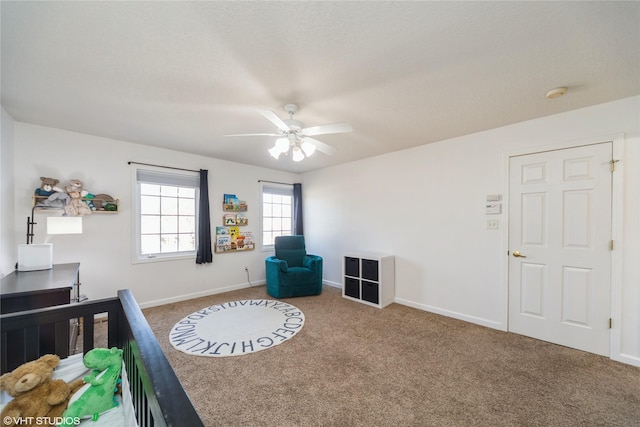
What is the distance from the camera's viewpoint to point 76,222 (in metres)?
2.63

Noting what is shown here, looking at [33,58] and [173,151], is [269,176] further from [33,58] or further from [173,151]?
[33,58]

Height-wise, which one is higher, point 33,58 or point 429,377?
point 33,58

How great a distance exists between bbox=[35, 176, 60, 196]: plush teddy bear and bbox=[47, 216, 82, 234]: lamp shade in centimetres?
43

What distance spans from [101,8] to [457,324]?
13.6ft

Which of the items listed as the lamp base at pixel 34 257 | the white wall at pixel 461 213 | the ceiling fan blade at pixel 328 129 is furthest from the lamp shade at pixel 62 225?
the white wall at pixel 461 213

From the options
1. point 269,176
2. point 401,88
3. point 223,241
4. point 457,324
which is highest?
point 401,88

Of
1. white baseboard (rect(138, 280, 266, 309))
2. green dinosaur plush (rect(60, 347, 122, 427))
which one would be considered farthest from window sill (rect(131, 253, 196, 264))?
green dinosaur plush (rect(60, 347, 122, 427))

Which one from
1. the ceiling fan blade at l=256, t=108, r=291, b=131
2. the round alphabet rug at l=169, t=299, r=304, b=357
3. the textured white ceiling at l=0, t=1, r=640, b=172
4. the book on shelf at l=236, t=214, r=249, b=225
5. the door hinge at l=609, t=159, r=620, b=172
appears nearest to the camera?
the textured white ceiling at l=0, t=1, r=640, b=172

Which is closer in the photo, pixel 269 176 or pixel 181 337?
pixel 181 337

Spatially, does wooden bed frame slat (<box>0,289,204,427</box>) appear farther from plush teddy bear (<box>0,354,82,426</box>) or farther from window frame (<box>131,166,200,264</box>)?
window frame (<box>131,166,200,264</box>)

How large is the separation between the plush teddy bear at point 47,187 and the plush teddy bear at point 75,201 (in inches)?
4.5

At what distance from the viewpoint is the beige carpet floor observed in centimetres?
162

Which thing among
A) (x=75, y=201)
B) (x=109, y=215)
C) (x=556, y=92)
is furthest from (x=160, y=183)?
(x=556, y=92)

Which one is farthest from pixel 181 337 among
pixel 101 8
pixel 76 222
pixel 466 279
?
pixel 466 279
